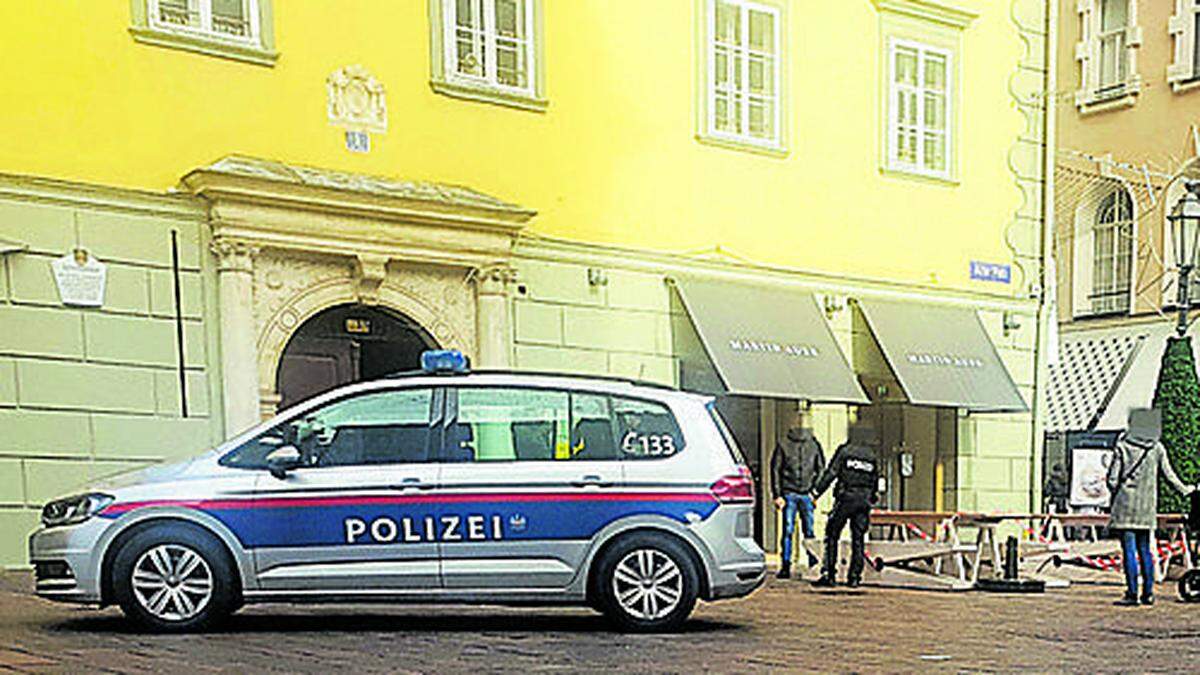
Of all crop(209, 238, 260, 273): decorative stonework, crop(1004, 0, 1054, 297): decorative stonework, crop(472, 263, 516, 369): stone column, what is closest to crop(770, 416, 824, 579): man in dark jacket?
crop(472, 263, 516, 369): stone column

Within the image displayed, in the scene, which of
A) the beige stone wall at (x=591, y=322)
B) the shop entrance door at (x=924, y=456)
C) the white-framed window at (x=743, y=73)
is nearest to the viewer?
the beige stone wall at (x=591, y=322)

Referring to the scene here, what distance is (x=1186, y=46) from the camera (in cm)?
2569

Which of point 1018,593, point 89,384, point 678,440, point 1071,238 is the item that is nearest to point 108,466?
point 89,384

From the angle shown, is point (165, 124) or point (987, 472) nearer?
point (165, 124)

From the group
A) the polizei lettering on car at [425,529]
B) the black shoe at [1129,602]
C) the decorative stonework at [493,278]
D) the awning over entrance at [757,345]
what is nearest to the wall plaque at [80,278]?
the decorative stonework at [493,278]

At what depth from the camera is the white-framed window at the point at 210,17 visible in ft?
40.3

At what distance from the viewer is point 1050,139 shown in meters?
19.1

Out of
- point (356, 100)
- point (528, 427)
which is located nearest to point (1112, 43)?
point (356, 100)

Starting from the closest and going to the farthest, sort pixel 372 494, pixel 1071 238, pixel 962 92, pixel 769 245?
pixel 372 494 → pixel 769 245 → pixel 962 92 → pixel 1071 238

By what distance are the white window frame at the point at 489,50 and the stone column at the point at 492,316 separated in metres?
2.00

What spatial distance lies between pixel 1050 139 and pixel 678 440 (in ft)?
42.5

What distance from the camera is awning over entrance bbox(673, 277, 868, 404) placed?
50.1ft

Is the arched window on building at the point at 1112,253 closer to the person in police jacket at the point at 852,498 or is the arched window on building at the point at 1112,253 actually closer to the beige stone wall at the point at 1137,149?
the beige stone wall at the point at 1137,149

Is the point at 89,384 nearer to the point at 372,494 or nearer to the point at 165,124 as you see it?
the point at 165,124
